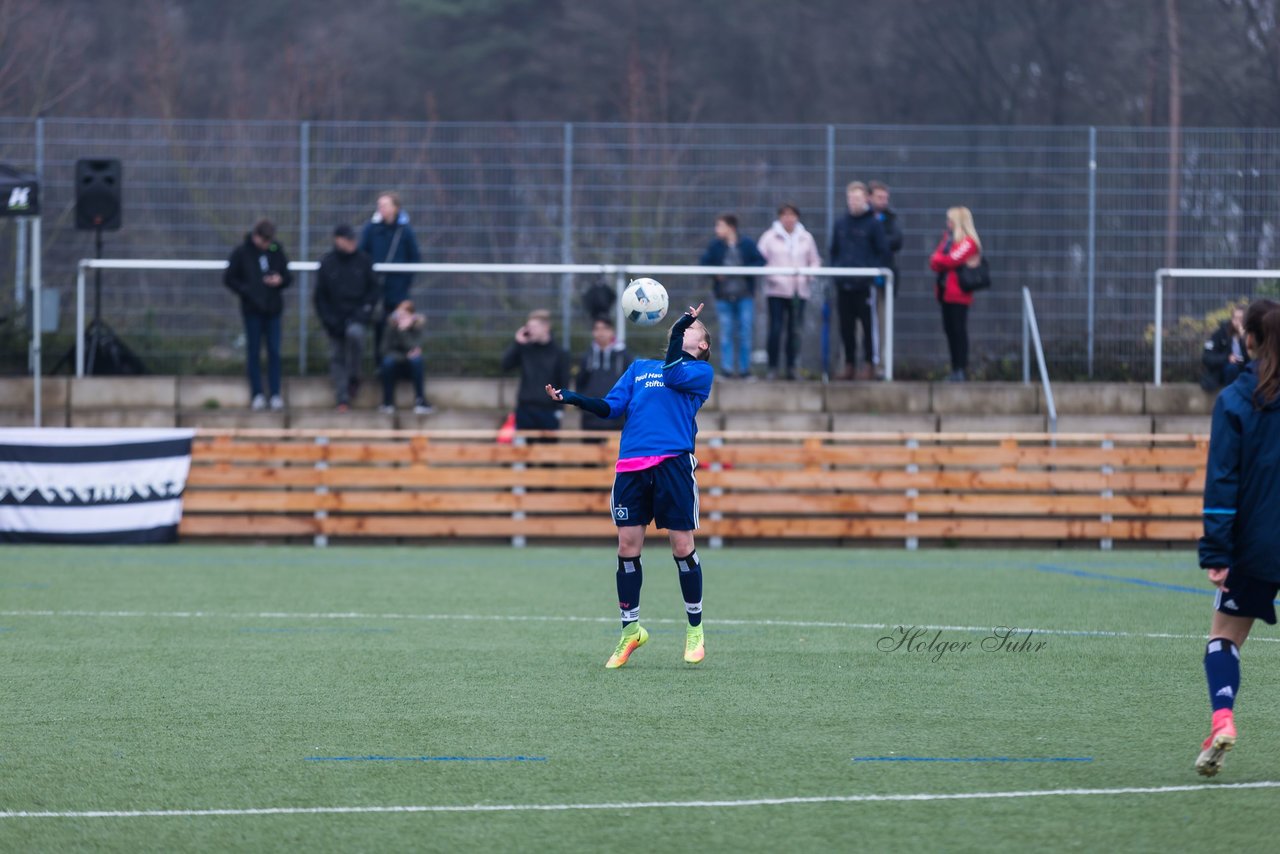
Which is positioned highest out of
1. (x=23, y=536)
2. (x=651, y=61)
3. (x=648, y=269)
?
(x=651, y=61)

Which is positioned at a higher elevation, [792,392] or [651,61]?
[651,61]

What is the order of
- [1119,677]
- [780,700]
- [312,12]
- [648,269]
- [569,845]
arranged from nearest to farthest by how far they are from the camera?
[569,845] < [780,700] < [1119,677] < [648,269] < [312,12]

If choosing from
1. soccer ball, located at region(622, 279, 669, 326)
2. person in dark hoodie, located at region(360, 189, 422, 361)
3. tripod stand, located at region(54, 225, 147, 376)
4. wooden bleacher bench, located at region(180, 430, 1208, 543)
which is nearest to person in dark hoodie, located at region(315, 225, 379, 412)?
person in dark hoodie, located at region(360, 189, 422, 361)

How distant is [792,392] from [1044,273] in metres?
3.11

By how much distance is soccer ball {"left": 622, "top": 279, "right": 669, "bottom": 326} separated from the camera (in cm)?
946

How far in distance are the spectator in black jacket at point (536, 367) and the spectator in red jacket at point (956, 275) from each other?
411 centimetres

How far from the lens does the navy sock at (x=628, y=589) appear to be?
362 inches

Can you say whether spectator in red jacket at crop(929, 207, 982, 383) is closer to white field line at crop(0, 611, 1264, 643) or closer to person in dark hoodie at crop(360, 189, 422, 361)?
person in dark hoodie at crop(360, 189, 422, 361)

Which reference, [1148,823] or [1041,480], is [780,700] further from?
[1041,480]

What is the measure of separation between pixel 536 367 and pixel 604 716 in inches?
407

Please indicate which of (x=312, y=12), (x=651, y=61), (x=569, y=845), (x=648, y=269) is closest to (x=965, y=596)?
(x=648, y=269)

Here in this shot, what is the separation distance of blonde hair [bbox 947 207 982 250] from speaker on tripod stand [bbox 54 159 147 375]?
8.72 m

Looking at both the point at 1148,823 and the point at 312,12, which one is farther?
the point at 312,12

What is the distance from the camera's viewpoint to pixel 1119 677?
8727 millimetres
